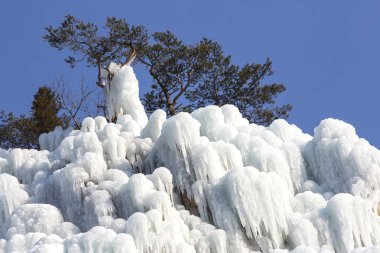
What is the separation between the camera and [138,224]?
1358cm

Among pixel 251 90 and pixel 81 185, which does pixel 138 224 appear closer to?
pixel 81 185

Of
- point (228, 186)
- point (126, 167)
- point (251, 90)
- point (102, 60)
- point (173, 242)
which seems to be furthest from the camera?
point (251, 90)

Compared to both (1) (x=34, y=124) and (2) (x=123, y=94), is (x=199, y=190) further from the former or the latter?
(1) (x=34, y=124)

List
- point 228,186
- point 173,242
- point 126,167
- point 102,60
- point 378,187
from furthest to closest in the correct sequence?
point 102,60 < point 126,167 < point 378,187 < point 228,186 < point 173,242

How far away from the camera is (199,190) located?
1566 centimetres

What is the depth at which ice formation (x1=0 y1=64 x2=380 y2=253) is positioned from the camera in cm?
1427

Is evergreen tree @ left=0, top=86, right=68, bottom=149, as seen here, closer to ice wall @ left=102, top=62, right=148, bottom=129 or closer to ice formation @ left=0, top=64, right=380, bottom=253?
ice wall @ left=102, top=62, right=148, bottom=129

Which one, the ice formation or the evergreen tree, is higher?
the evergreen tree

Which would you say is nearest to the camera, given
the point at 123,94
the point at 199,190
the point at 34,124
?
the point at 199,190

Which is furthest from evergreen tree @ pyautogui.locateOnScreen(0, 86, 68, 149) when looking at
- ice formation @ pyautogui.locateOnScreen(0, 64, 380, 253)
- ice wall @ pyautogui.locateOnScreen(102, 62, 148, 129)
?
ice formation @ pyautogui.locateOnScreen(0, 64, 380, 253)

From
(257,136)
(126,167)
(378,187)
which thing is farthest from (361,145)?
(126,167)

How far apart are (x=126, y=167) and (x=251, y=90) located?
14925 millimetres

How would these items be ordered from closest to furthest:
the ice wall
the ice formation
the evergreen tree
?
the ice formation → the ice wall → the evergreen tree

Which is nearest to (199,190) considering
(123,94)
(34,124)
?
(123,94)
